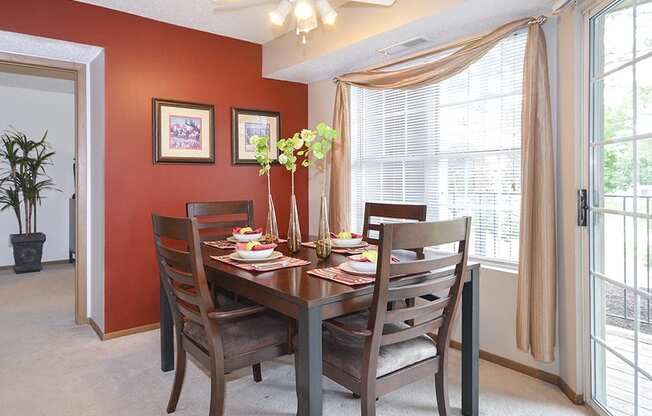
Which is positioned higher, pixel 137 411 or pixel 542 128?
pixel 542 128

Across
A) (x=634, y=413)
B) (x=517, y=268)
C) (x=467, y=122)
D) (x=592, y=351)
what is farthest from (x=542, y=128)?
(x=634, y=413)

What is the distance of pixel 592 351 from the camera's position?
2133 mm

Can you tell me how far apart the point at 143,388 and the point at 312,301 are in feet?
4.99

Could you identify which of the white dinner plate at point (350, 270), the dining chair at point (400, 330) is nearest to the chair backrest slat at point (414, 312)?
the dining chair at point (400, 330)

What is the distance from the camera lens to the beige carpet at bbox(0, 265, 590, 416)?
2143 millimetres

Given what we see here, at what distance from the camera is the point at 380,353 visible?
1.69 metres

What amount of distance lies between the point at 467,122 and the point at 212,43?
2212 mm

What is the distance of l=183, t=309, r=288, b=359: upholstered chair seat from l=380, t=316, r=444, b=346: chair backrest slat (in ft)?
1.84

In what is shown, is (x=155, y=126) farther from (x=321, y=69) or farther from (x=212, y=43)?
(x=321, y=69)

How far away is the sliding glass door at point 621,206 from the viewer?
1.73 meters

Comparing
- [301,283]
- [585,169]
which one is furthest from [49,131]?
[585,169]

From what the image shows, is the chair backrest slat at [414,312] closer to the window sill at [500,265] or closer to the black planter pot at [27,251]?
the window sill at [500,265]

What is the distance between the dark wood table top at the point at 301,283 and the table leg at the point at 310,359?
0.05 m

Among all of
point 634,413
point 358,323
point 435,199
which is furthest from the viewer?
point 435,199
